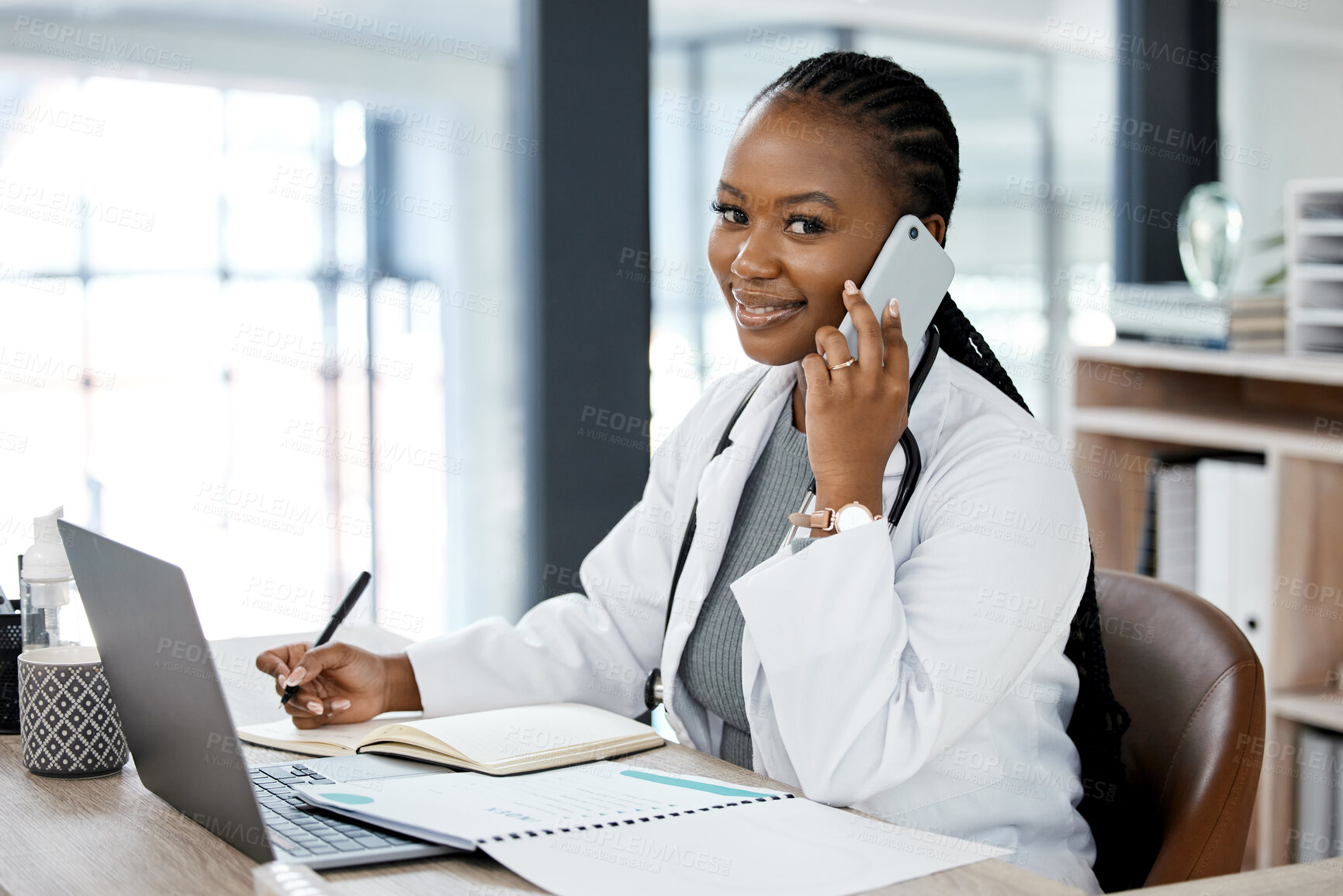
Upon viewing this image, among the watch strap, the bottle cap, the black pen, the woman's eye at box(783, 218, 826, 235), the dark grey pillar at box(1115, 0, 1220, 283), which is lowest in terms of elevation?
the black pen

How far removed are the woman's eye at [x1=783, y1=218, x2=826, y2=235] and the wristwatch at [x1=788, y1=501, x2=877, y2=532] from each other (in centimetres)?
30

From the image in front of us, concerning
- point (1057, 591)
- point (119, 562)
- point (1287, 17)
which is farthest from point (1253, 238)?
point (119, 562)

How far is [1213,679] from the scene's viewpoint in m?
1.28

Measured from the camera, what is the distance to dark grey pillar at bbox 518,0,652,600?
7.15 feet

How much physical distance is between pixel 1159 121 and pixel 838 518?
94.9 inches

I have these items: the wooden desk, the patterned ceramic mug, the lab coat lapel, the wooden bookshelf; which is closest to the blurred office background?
the wooden bookshelf

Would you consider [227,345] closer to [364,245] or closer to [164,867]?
[364,245]

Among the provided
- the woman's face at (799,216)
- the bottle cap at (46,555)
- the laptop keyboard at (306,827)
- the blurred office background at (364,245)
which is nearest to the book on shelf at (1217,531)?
the blurred office background at (364,245)

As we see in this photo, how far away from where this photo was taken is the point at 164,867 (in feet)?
3.00

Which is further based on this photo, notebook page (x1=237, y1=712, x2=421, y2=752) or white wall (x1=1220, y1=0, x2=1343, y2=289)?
white wall (x1=1220, y1=0, x2=1343, y2=289)

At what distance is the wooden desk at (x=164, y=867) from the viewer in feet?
2.84

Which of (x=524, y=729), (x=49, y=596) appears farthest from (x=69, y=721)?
(x=524, y=729)

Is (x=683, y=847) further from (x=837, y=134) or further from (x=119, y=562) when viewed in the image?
(x=837, y=134)

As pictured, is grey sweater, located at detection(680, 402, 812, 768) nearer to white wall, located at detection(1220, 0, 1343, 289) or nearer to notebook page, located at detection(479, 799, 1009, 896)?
notebook page, located at detection(479, 799, 1009, 896)
